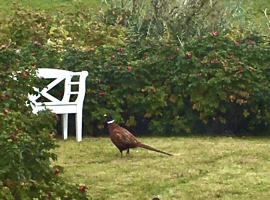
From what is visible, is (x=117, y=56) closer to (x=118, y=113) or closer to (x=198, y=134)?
(x=118, y=113)

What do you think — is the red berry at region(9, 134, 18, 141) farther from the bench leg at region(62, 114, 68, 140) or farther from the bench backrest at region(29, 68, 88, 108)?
the bench leg at region(62, 114, 68, 140)

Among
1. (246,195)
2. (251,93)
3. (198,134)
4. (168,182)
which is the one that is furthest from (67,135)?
(246,195)

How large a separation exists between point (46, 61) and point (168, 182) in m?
3.85

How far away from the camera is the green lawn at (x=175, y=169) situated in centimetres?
702

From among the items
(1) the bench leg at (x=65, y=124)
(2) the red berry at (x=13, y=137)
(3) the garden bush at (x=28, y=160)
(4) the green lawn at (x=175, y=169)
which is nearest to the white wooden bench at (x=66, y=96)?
(1) the bench leg at (x=65, y=124)

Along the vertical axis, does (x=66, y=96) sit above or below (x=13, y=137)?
above

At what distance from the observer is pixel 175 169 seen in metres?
8.02

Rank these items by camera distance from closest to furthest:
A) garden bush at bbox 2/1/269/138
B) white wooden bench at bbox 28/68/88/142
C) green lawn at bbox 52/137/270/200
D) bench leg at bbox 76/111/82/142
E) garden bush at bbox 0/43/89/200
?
garden bush at bbox 0/43/89/200
green lawn at bbox 52/137/270/200
white wooden bench at bbox 28/68/88/142
bench leg at bbox 76/111/82/142
garden bush at bbox 2/1/269/138

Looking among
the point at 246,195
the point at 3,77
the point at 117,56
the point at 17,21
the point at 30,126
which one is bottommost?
the point at 246,195

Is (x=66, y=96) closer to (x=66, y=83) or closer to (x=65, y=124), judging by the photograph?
(x=66, y=83)

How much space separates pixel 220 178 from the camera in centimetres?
755

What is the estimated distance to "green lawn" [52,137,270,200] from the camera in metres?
7.02

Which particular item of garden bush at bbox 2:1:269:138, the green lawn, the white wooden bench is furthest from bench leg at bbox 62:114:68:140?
garden bush at bbox 2:1:269:138

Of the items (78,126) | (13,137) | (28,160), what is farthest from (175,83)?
(13,137)
